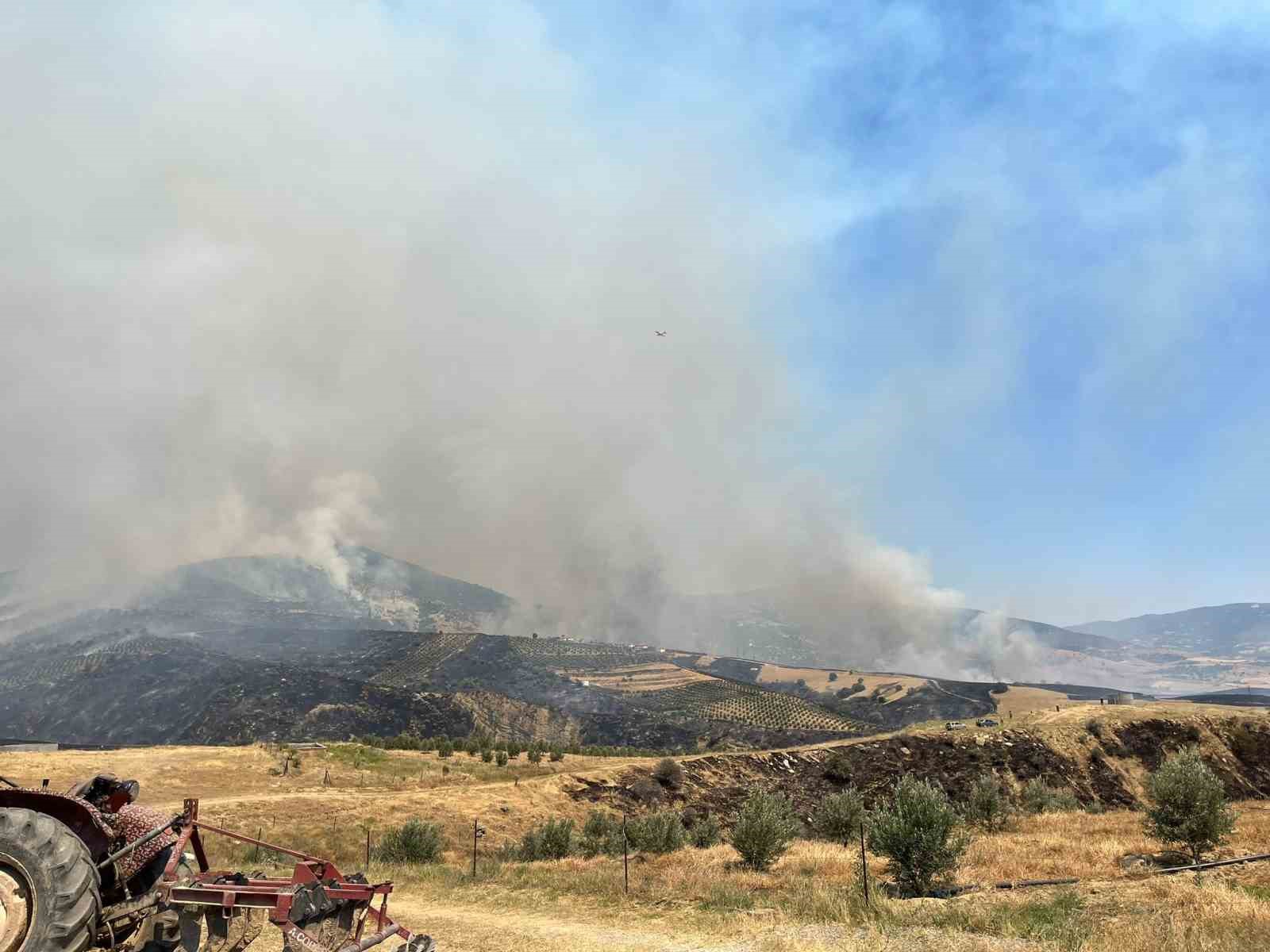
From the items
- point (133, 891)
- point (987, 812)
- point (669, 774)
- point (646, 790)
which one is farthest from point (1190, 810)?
point (669, 774)

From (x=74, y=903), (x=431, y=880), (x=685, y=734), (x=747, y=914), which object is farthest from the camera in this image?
(x=685, y=734)

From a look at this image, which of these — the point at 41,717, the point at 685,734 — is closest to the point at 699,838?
the point at 685,734

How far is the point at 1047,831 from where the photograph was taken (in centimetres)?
3291

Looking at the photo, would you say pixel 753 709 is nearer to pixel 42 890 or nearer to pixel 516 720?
pixel 516 720

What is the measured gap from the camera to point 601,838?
121 feet

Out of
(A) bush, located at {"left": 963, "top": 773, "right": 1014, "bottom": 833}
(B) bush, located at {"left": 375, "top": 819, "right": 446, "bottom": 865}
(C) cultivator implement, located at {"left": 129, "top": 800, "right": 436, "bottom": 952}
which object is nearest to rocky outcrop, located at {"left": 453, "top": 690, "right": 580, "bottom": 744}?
(B) bush, located at {"left": 375, "top": 819, "right": 446, "bottom": 865}

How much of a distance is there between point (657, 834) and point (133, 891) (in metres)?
26.5

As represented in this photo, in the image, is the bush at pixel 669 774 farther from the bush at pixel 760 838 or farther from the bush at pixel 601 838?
the bush at pixel 760 838

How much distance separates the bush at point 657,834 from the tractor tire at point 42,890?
27.4 meters

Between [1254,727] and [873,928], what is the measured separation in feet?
320

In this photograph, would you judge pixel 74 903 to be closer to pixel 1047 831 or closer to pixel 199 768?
pixel 1047 831

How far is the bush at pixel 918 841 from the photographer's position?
797 inches

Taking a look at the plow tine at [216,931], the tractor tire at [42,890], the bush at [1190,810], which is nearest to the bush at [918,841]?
the bush at [1190,810]

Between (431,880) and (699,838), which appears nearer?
(431,880)
